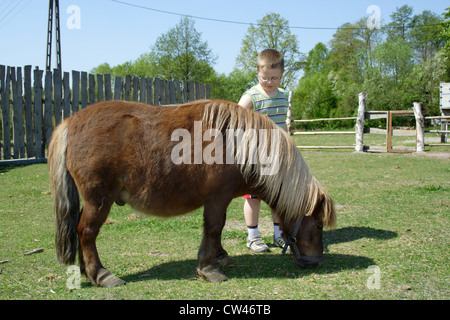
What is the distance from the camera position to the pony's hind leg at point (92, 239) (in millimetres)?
3215

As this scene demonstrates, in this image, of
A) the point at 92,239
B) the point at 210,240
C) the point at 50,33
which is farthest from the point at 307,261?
the point at 50,33

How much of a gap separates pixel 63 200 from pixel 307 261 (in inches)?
87.4

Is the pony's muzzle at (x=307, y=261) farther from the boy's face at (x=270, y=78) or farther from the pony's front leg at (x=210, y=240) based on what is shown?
the boy's face at (x=270, y=78)

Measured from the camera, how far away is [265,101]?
14.5 feet

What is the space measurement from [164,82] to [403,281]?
11.6 meters

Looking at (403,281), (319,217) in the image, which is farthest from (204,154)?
(403,281)

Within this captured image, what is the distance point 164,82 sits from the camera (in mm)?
13500

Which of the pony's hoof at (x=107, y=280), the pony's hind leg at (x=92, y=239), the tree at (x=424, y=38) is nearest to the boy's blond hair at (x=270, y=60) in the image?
the pony's hind leg at (x=92, y=239)

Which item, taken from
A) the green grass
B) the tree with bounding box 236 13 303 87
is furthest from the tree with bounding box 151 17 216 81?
the green grass

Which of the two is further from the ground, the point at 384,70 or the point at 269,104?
the point at 384,70

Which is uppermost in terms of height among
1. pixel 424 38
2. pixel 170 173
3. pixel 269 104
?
pixel 424 38

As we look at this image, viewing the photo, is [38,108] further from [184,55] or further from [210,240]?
[184,55]

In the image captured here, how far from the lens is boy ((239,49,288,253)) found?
13.8 ft

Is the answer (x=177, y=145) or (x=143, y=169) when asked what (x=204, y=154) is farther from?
(x=143, y=169)
